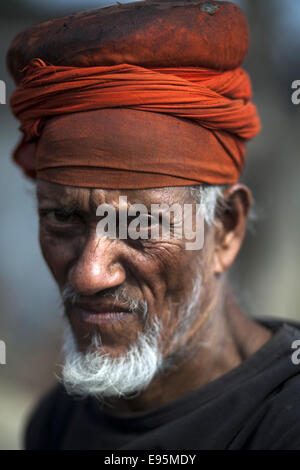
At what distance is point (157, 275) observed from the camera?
6.39 ft

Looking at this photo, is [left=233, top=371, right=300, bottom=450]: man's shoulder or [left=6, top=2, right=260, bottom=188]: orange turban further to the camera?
[left=6, top=2, right=260, bottom=188]: orange turban

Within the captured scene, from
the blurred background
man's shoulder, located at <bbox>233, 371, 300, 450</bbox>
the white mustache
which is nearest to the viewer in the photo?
Answer: man's shoulder, located at <bbox>233, 371, 300, 450</bbox>

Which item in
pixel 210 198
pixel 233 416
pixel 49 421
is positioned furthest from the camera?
pixel 49 421

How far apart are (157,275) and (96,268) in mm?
268

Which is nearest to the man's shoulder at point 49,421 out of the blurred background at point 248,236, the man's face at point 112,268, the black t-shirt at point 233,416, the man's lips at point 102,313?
the black t-shirt at point 233,416

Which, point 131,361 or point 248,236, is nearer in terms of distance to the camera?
point 131,361

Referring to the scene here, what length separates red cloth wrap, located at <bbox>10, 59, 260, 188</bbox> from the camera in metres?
1.81

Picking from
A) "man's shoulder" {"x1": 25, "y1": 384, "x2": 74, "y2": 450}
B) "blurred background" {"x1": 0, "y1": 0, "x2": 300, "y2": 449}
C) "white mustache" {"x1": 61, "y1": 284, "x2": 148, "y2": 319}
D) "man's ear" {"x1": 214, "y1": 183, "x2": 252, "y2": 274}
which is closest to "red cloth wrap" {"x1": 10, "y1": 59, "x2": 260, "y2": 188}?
"man's ear" {"x1": 214, "y1": 183, "x2": 252, "y2": 274}

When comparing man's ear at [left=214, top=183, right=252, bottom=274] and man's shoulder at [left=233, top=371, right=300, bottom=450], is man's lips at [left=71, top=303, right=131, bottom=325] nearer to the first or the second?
man's ear at [left=214, top=183, right=252, bottom=274]

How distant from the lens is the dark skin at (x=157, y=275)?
1.87 meters

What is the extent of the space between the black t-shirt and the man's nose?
24.2 inches

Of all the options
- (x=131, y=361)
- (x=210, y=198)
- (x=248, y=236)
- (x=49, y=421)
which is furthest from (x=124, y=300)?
(x=248, y=236)

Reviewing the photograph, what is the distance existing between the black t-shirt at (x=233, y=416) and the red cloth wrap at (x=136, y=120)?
79 cm

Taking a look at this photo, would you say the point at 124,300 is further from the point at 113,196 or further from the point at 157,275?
the point at 113,196
